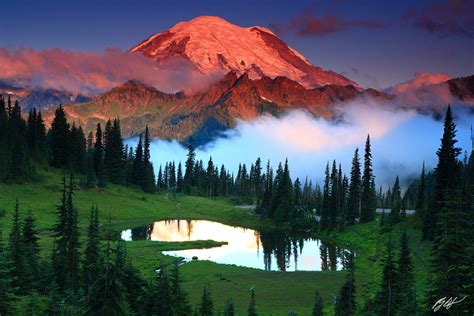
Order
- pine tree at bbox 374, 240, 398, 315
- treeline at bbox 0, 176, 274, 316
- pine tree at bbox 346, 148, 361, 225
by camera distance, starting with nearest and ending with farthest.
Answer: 1. treeline at bbox 0, 176, 274, 316
2. pine tree at bbox 374, 240, 398, 315
3. pine tree at bbox 346, 148, 361, 225

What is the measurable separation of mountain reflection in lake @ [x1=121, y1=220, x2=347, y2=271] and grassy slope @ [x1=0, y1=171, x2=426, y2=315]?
432 cm

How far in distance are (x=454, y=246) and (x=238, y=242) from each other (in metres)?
85.0

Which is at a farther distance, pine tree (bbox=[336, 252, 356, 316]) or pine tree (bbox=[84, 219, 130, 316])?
pine tree (bbox=[336, 252, 356, 316])

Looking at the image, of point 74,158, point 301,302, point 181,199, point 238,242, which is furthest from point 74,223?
point 181,199

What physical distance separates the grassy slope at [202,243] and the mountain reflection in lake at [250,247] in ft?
14.2

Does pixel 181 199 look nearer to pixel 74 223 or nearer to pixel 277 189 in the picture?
pixel 277 189

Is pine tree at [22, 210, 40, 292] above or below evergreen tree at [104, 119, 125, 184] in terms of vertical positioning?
below

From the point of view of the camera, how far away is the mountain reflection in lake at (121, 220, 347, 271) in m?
86.1

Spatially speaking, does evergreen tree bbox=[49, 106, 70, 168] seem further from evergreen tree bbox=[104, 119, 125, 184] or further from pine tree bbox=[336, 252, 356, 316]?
pine tree bbox=[336, 252, 356, 316]

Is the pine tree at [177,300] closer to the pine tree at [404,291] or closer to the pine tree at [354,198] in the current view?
the pine tree at [404,291]

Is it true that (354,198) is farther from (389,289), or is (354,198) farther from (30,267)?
(30,267)

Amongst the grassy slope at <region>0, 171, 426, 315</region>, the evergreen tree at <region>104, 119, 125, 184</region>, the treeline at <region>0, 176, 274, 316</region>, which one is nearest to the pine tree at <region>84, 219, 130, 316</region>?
the treeline at <region>0, 176, 274, 316</region>

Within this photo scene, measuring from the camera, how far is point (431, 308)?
88.6 feet

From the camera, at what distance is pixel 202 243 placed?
9994 cm
